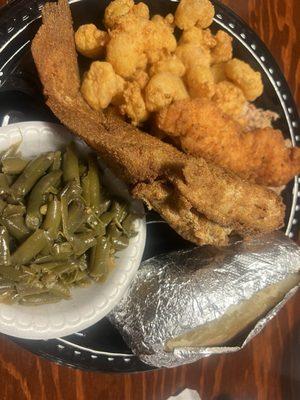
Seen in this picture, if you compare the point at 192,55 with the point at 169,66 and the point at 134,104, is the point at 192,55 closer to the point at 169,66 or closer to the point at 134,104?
the point at 169,66

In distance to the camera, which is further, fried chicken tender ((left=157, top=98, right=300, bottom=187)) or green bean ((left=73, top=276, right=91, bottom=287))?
green bean ((left=73, top=276, right=91, bottom=287))

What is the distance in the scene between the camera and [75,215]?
129 centimetres

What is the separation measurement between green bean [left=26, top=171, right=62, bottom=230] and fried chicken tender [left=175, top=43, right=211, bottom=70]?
468 mm

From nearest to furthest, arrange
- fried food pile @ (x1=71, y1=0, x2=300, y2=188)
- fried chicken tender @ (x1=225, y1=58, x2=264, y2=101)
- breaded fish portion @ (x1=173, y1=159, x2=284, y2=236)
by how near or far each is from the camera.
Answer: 1. breaded fish portion @ (x1=173, y1=159, x2=284, y2=236)
2. fried food pile @ (x1=71, y1=0, x2=300, y2=188)
3. fried chicken tender @ (x1=225, y1=58, x2=264, y2=101)

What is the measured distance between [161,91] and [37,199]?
0.41 metres

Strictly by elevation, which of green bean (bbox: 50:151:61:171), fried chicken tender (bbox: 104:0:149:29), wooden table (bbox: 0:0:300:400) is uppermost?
fried chicken tender (bbox: 104:0:149:29)

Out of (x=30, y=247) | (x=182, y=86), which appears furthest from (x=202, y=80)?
(x=30, y=247)

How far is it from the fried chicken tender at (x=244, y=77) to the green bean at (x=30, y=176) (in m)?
0.54

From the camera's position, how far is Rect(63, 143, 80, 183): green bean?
1.29 m

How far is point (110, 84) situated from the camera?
4.30 ft

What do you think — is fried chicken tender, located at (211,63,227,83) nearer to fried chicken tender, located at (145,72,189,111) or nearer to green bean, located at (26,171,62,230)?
fried chicken tender, located at (145,72,189,111)

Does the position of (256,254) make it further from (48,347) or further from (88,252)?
(48,347)

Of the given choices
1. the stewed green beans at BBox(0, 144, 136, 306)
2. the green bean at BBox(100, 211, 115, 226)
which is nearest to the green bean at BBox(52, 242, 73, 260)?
the stewed green beans at BBox(0, 144, 136, 306)

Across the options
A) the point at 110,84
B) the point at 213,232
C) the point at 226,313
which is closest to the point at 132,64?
the point at 110,84
